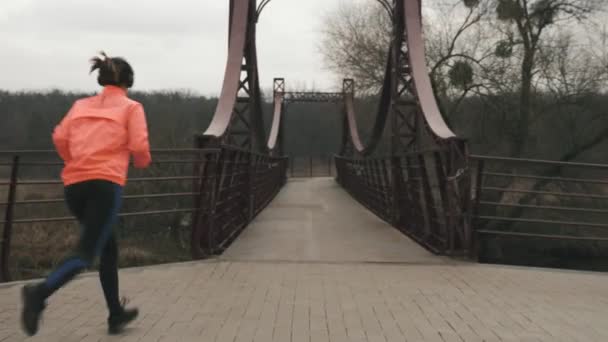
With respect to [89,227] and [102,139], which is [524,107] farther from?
[89,227]

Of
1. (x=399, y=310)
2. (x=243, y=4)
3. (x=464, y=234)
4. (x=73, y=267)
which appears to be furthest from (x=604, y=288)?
(x=243, y=4)

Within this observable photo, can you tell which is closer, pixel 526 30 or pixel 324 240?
pixel 324 240

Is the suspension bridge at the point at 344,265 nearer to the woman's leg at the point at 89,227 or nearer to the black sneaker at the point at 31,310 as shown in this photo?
the black sneaker at the point at 31,310

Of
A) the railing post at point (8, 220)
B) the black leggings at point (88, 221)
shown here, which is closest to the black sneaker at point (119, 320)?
the black leggings at point (88, 221)

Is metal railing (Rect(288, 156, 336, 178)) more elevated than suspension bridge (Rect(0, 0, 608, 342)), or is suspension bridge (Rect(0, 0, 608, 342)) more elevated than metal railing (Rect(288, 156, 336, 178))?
suspension bridge (Rect(0, 0, 608, 342))

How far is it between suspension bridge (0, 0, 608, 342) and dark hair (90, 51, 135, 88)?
1415 mm

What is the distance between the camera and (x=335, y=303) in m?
3.90

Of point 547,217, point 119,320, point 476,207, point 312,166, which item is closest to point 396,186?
point 476,207

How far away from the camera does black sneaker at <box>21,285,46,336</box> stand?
2.68 metres

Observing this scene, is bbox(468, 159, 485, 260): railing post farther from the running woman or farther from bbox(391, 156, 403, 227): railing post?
the running woman

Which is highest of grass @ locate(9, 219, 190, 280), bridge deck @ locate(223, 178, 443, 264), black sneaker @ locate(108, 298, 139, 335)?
black sneaker @ locate(108, 298, 139, 335)

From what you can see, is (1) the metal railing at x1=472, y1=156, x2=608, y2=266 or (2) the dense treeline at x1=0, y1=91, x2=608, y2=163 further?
(2) the dense treeline at x1=0, y1=91, x2=608, y2=163

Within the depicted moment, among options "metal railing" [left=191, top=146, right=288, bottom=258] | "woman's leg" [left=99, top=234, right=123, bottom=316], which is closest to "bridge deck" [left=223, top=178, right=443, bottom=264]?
"metal railing" [left=191, top=146, right=288, bottom=258]

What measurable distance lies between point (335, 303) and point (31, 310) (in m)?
1.98
